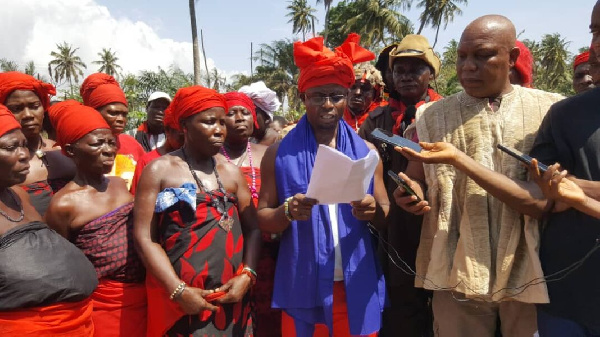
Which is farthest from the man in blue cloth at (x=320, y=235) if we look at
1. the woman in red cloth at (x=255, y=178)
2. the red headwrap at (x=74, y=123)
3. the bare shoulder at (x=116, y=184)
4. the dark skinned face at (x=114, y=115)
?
the dark skinned face at (x=114, y=115)

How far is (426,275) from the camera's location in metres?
2.46

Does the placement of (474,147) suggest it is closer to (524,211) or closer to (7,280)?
(524,211)

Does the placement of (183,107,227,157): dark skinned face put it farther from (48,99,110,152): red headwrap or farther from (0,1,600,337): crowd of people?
(48,99,110,152): red headwrap

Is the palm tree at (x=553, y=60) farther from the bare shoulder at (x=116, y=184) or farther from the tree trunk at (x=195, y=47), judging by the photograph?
the bare shoulder at (x=116, y=184)

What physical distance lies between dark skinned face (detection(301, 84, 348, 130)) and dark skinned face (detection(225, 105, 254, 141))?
4.14ft

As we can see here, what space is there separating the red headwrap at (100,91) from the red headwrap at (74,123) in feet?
3.20

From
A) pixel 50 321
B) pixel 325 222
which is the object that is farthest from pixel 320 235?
pixel 50 321

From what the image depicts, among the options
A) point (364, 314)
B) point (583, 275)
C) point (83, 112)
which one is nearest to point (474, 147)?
point (583, 275)

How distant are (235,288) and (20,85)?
6.89 feet

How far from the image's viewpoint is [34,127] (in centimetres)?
321

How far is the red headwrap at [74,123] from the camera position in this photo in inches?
108

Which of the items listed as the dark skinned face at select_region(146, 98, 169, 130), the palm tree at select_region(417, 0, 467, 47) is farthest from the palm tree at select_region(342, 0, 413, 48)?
the dark skinned face at select_region(146, 98, 169, 130)

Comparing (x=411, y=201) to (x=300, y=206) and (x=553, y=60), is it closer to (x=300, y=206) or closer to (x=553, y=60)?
(x=300, y=206)

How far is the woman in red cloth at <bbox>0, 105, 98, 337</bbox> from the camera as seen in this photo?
2150 millimetres
